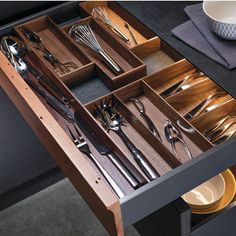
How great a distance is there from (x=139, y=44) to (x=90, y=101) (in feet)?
0.63

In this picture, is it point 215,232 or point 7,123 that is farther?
point 7,123

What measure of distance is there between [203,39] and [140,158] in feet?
1.17

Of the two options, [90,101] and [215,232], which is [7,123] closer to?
[90,101]

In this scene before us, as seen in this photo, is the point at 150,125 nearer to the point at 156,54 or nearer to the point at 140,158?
the point at 140,158

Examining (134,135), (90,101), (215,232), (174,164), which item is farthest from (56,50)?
(215,232)

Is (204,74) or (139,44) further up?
(139,44)

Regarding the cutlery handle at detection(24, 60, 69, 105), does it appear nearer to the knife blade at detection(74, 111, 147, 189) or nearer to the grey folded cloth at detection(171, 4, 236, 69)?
the knife blade at detection(74, 111, 147, 189)

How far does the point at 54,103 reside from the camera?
1.13 metres

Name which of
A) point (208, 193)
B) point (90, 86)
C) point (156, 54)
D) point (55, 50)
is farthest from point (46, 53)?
point (208, 193)

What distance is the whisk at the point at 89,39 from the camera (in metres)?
1.22

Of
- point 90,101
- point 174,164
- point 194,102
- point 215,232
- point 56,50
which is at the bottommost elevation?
point 215,232

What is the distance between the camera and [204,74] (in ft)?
3.70

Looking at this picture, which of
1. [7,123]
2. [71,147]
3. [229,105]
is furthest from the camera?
[7,123]

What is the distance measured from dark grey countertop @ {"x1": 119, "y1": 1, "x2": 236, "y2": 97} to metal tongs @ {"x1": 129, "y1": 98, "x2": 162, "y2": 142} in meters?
0.16
